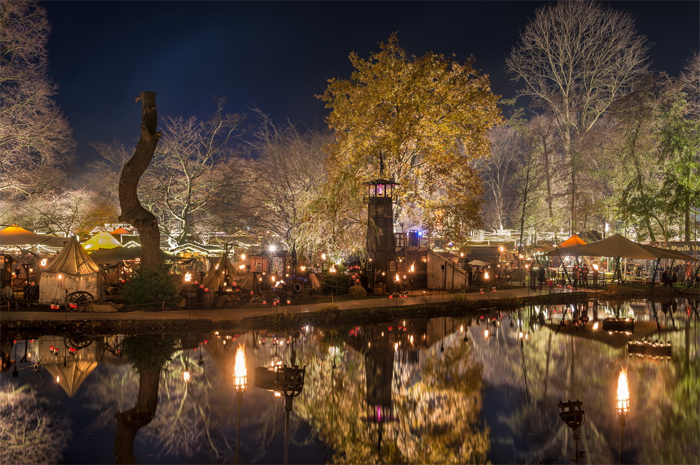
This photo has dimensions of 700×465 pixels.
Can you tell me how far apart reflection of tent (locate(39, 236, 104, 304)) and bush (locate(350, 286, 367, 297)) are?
10.4m

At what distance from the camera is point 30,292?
21.2 metres

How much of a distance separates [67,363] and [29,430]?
4146mm

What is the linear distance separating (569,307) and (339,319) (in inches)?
475

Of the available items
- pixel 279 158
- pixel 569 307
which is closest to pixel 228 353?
pixel 569 307

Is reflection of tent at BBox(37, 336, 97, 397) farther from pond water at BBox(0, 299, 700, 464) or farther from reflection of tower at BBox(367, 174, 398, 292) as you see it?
reflection of tower at BBox(367, 174, 398, 292)

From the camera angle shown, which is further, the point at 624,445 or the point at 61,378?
the point at 61,378

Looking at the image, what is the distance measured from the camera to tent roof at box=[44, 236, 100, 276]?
1956 centimetres

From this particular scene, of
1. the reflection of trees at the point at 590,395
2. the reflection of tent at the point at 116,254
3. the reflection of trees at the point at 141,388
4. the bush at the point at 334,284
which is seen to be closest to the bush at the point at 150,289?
the reflection of trees at the point at 141,388

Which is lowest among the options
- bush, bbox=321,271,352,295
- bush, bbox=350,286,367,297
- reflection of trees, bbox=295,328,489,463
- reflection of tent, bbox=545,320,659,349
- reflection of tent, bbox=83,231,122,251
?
reflection of trees, bbox=295,328,489,463

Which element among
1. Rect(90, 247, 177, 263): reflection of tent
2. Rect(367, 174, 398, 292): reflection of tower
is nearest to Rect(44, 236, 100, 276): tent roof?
Rect(90, 247, 177, 263): reflection of tent

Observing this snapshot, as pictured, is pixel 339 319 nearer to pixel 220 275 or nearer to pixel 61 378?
pixel 220 275

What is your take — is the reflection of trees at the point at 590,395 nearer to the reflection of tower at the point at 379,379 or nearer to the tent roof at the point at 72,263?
the reflection of tower at the point at 379,379

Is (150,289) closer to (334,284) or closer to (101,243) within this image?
(334,284)

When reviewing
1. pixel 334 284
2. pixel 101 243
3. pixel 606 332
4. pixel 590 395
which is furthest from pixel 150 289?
pixel 606 332
